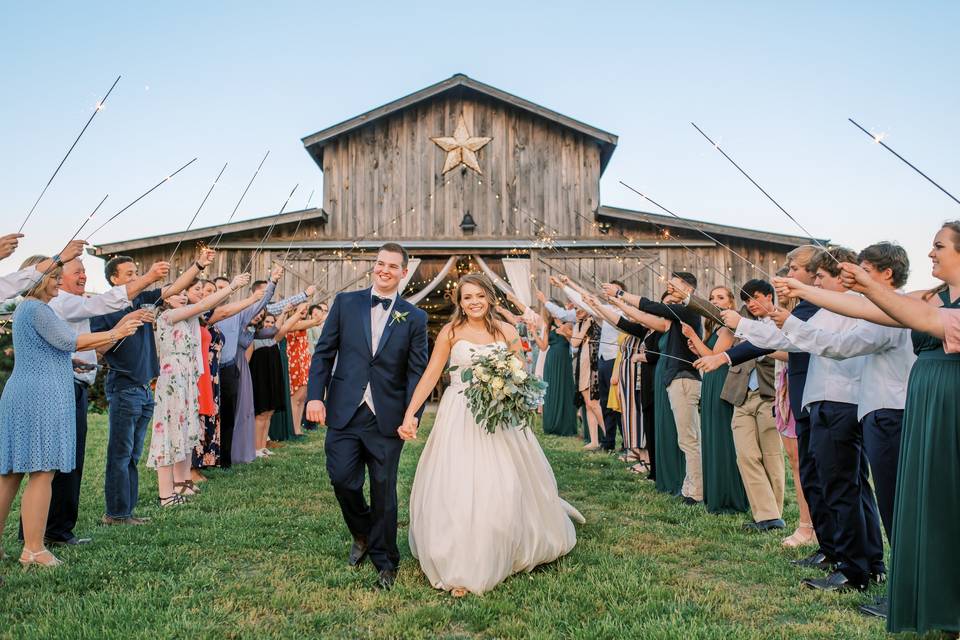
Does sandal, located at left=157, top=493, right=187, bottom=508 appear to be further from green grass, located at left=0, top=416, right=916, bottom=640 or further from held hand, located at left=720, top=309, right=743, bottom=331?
held hand, located at left=720, top=309, right=743, bottom=331

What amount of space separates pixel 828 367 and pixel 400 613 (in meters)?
3.14

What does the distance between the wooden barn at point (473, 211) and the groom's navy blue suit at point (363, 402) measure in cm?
1244

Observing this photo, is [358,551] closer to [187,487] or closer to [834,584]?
[834,584]

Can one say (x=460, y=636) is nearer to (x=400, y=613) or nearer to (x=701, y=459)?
(x=400, y=613)

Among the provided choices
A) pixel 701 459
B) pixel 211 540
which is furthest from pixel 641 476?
pixel 211 540

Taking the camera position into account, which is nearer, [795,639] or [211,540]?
[795,639]

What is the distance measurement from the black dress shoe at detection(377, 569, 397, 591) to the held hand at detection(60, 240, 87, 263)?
2.97m

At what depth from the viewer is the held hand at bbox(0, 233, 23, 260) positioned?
165 inches

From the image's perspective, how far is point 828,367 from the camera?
184 inches

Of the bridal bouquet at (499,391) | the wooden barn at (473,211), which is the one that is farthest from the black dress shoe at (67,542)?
the wooden barn at (473,211)

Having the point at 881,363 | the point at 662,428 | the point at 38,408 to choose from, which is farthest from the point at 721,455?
the point at 38,408

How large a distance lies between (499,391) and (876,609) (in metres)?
2.57

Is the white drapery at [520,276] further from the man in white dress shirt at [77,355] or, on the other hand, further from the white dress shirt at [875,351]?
the white dress shirt at [875,351]

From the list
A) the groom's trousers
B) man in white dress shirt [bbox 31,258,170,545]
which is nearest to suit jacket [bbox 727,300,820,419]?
the groom's trousers
